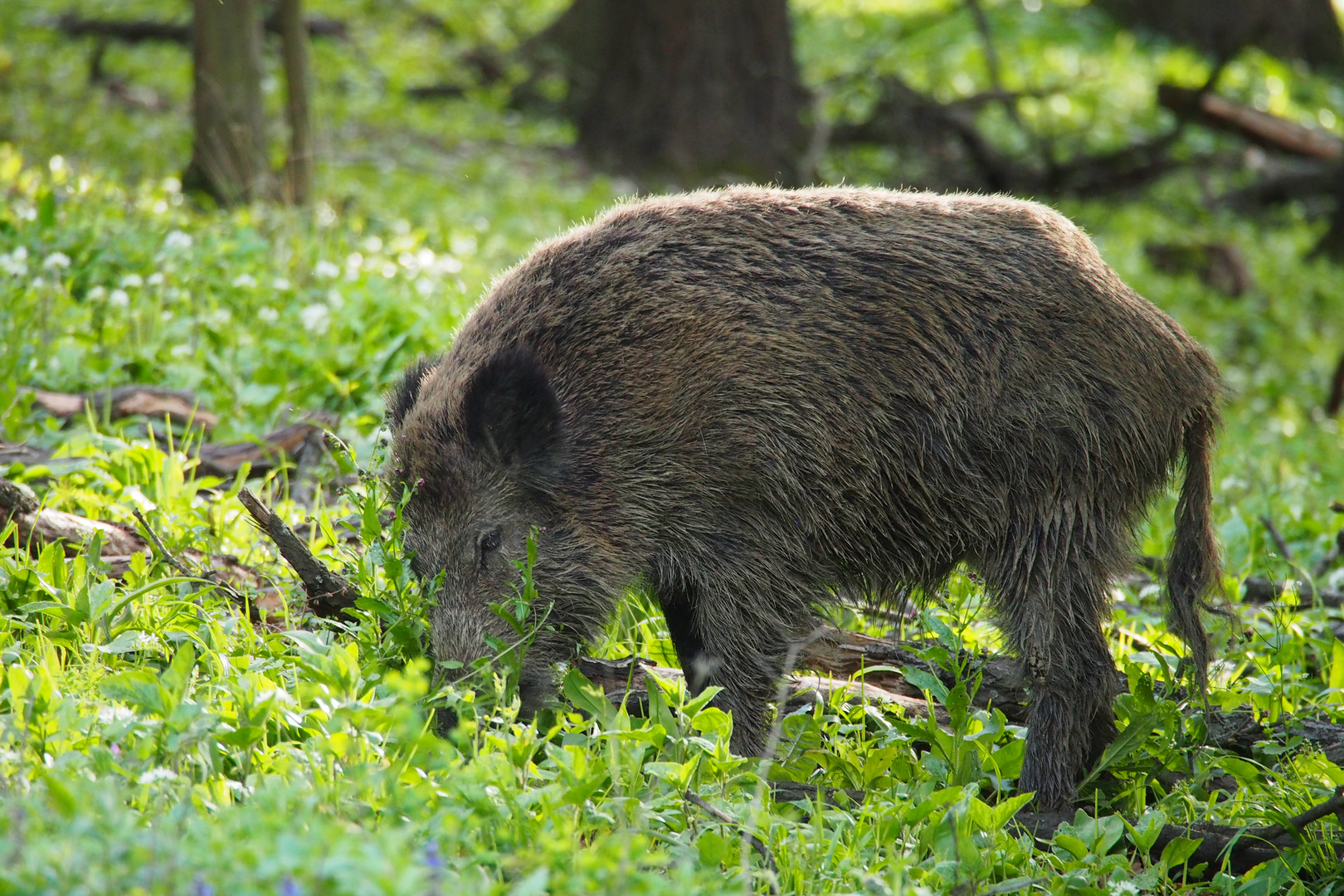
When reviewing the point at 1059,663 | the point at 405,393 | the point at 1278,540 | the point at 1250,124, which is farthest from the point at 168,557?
the point at 1250,124

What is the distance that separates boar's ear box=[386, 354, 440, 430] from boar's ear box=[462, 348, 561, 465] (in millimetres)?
382

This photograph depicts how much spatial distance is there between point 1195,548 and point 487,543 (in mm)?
2446

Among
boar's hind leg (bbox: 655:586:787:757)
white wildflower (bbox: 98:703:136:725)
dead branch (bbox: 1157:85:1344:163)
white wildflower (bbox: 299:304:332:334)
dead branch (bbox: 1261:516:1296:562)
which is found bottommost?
dead branch (bbox: 1261:516:1296:562)

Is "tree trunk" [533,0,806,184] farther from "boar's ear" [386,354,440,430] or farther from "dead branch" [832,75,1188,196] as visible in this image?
"boar's ear" [386,354,440,430]

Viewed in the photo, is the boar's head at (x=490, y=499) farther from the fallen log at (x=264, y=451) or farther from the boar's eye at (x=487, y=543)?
the fallen log at (x=264, y=451)

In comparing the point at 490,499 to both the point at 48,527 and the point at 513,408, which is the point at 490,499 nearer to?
the point at 513,408

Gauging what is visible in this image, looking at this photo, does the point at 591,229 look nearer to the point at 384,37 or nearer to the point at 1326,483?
the point at 1326,483

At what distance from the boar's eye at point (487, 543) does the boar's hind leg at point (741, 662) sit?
0.67 metres

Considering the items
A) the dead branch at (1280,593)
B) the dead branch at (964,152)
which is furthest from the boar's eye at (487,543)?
the dead branch at (964,152)

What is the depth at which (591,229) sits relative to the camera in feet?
14.2

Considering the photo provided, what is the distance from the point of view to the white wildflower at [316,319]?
601 centimetres

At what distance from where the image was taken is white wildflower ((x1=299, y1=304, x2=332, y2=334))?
6008mm

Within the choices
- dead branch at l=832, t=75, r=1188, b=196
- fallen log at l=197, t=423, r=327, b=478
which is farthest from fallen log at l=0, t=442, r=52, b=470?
dead branch at l=832, t=75, r=1188, b=196

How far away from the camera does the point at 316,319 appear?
6023 millimetres
